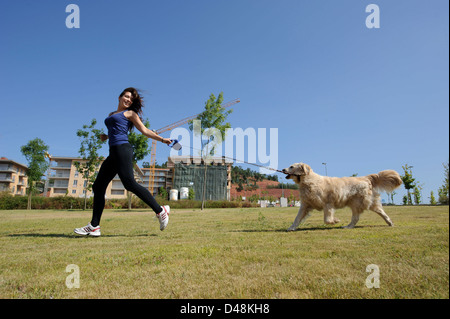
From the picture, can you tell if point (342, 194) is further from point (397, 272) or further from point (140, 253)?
point (140, 253)

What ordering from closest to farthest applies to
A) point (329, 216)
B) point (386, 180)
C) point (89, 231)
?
point (89, 231), point (329, 216), point (386, 180)

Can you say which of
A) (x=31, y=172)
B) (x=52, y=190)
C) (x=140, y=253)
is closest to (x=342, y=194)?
(x=140, y=253)

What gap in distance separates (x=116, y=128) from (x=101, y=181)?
3.96 feet

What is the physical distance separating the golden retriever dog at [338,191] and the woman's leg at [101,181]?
169 inches

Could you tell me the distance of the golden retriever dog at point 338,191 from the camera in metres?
6.55

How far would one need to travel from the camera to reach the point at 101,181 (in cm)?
526

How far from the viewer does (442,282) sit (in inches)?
72.8

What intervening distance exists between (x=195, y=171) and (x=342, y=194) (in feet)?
242

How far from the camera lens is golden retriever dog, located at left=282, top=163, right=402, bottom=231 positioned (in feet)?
21.5

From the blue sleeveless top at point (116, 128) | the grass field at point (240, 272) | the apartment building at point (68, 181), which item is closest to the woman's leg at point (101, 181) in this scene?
the blue sleeveless top at point (116, 128)

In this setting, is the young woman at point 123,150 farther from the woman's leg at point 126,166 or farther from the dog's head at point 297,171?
the dog's head at point 297,171

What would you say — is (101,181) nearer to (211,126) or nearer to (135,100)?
(135,100)

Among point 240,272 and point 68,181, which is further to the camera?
point 68,181

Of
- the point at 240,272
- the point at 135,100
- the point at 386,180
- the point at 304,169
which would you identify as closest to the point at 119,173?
the point at 135,100
